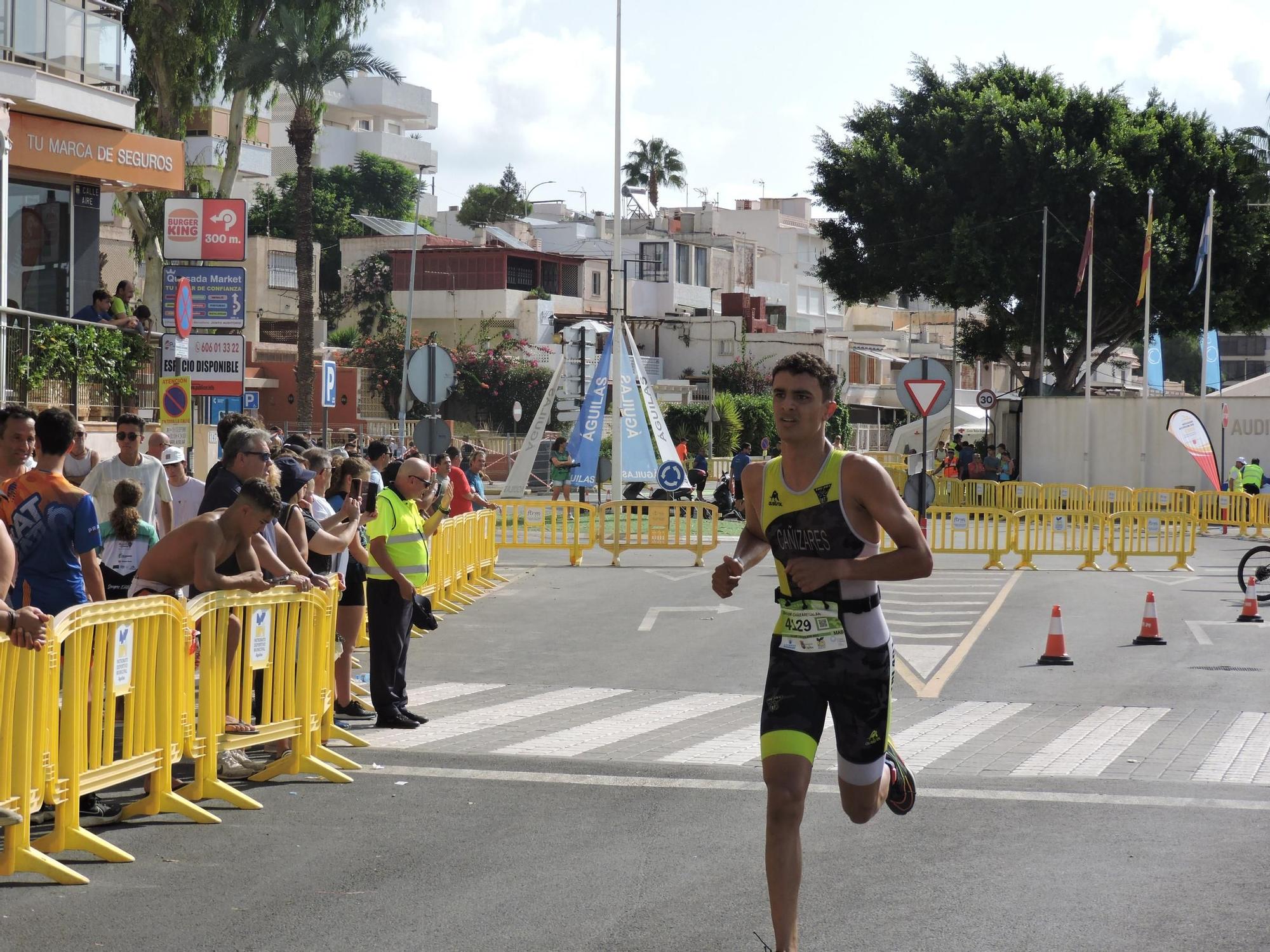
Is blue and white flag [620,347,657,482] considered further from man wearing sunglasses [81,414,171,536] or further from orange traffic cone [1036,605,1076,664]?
man wearing sunglasses [81,414,171,536]

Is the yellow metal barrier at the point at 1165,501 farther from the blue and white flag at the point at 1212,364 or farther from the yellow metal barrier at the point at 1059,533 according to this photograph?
the blue and white flag at the point at 1212,364

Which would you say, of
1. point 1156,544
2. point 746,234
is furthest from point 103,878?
point 746,234

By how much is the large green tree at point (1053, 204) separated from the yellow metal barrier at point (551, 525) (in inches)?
1054

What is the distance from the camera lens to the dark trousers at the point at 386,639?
10.9 metres

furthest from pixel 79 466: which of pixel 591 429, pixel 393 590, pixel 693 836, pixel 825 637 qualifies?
pixel 591 429

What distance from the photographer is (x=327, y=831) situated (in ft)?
24.9

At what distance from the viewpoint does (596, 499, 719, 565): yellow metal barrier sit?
2602 centimetres

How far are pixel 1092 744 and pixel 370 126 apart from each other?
106 m

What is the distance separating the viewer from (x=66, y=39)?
23.9m

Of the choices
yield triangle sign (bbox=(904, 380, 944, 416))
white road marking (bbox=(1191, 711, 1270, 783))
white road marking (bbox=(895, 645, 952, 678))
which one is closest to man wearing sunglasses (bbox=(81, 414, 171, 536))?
white road marking (bbox=(895, 645, 952, 678))

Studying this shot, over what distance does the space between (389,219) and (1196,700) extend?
77.0m

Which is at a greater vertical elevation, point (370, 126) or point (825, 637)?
point (370, 126)

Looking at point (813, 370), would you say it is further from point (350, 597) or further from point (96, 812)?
point (350, 597)

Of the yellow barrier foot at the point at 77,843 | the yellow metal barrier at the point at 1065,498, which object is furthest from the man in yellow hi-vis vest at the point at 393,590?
the yellow metal barrier at the point at 1065,498
